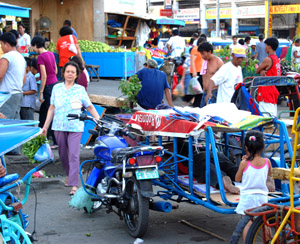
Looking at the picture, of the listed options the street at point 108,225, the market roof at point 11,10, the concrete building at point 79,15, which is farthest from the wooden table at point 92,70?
the street at point 108,225

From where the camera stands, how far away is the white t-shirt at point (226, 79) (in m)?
8.34

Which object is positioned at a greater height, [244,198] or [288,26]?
[288,26]

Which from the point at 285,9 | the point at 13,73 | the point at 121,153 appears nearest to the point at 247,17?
the point at 285,9

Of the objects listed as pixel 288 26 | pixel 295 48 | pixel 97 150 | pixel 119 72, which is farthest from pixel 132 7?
pixel 288 26

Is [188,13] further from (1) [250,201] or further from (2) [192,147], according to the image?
(1) [250,201]

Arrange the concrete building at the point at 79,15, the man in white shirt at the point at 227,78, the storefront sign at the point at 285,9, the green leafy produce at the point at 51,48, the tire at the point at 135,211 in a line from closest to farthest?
the tire at the point at 135,211
the man in white shirt at the point at 227,78
the green leafy produce at the point at 51,48
the concrete building at the point at 79,15
the storefront sign at the point at 285,9

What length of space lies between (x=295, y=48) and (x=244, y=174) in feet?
45.0

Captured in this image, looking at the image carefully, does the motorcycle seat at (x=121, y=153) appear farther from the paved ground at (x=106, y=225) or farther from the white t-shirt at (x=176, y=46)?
the white t-shirt at (x=176, y=46)

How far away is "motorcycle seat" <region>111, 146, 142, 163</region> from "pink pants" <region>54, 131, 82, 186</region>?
1.65 meters

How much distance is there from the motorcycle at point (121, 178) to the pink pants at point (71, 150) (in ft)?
2.99

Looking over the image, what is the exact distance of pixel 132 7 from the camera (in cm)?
2133

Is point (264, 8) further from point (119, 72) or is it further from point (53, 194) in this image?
point (53, 194)

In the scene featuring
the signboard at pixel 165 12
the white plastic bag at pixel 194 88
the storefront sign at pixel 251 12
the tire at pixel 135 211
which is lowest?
the tire at pixel 135 211

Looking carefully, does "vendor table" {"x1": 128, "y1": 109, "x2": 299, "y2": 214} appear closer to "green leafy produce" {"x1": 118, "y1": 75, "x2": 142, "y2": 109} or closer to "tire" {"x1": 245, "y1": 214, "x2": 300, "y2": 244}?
"tire" {"x1": 245, "y1": 214, "x2": 300, "y2": 244}
